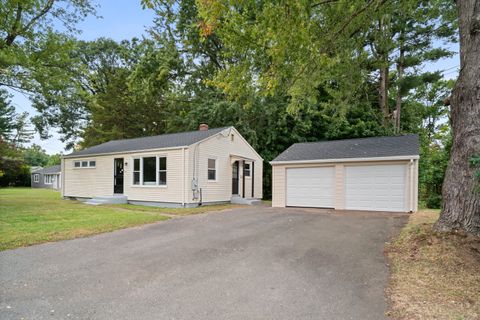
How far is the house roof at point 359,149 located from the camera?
38.0 ft

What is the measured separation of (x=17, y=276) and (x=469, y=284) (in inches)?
241

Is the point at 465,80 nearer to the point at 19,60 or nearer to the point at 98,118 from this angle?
the point at 19,60

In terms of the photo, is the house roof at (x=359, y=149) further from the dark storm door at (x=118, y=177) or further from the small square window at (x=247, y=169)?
the dark storm door at (x=118, y=177)

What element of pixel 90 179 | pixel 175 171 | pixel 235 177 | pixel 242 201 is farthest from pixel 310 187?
pixel 90 179

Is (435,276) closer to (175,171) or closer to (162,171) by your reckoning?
(175,171)

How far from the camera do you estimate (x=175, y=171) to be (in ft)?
42.7

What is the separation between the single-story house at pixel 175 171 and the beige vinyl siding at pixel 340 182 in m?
2.52

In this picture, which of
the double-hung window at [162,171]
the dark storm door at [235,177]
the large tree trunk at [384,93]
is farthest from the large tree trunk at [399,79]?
the double-hung window at [162,171]

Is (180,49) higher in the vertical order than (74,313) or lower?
higher

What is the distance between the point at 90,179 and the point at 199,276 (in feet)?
48.6

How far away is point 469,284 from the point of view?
147 inches

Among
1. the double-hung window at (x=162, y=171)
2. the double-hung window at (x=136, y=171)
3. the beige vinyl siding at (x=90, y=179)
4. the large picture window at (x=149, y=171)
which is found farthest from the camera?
the beige vinyl siding at (x=90, y=179)

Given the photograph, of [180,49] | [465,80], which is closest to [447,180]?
[465,80]

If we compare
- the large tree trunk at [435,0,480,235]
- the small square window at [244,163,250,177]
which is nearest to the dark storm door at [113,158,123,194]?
the small square window at [244,163,250,177]
